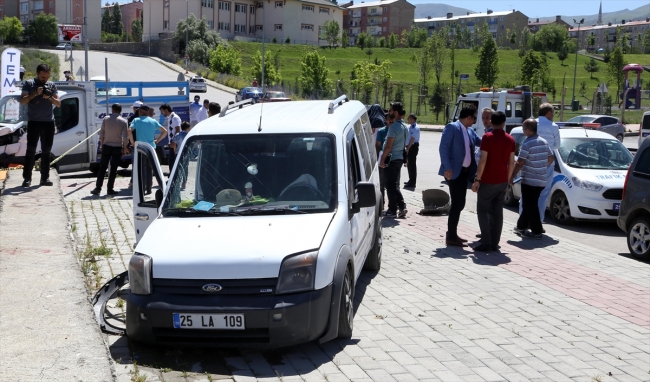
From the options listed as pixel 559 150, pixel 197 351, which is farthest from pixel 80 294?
pixel 559 150

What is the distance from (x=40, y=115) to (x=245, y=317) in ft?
25.7

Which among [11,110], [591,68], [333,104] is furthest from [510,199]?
[591,68]

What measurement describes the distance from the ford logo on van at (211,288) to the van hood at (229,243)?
6cm

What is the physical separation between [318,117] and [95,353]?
3127 mm

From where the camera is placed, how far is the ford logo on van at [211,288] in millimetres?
5277

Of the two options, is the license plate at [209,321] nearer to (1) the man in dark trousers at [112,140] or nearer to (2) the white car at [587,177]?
(2) the white car at [587,177]

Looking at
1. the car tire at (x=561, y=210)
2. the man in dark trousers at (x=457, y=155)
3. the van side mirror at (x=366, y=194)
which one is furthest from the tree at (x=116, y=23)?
the van side mirror at (x=366, y=194)

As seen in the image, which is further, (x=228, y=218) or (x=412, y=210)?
(x=412, y=210)

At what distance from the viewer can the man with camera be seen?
11383 mm

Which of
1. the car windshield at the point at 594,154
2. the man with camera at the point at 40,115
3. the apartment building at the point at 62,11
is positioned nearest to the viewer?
the man with camera at the point at 40,115

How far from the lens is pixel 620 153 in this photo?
43.9ft

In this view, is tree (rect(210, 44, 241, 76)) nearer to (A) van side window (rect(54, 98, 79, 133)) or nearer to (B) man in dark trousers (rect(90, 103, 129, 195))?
(A) van side window (rect(54, 98, 79, 133))

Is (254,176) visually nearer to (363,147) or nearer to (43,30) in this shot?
(363,147)

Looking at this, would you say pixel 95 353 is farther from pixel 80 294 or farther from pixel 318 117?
pixel 318 117
